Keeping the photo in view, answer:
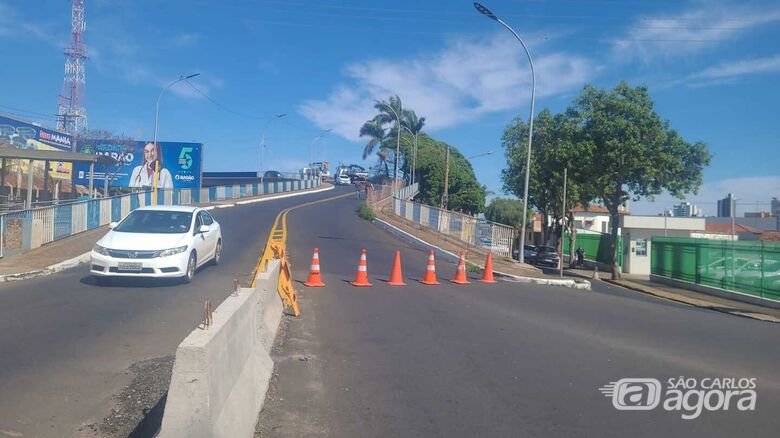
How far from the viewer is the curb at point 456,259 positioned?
1783 cm

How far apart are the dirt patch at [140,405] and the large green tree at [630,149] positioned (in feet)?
82.7

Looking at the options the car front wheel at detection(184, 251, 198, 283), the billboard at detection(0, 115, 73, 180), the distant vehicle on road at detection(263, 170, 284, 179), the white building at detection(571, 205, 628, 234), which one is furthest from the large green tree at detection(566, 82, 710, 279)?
the distant vehicle on road at detection(263, 170, 284, 179)

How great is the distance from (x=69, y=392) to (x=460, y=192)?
203 feet

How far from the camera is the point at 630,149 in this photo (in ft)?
92.2

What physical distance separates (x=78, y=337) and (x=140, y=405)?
Answer: 301 cm

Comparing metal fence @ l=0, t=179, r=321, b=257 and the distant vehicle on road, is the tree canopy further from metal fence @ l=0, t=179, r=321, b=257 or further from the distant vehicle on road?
the distant vehicle on road

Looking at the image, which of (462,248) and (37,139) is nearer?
(462,248)

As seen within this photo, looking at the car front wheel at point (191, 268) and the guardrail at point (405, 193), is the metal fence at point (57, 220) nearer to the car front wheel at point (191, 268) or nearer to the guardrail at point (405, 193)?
the car front wheel at point (191, 268)

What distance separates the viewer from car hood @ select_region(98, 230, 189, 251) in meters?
12.2

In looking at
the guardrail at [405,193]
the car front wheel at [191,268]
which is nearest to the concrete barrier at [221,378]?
the car front wheel at [191,268]

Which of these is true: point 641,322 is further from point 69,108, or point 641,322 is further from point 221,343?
point 69,108

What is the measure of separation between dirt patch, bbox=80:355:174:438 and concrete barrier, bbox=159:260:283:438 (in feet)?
2.12

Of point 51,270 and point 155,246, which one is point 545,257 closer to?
point 51,270

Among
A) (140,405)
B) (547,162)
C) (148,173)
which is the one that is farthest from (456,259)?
(148,173)
